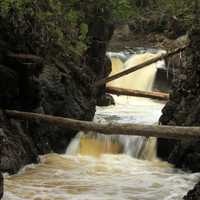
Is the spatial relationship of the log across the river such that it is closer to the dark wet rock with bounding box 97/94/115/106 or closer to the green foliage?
the green foliage

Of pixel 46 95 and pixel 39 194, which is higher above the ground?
pixel 46 95

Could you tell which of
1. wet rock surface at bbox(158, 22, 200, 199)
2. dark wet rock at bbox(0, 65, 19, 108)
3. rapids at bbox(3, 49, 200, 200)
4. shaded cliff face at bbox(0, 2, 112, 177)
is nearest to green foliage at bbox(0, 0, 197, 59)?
shaded cliff face at bbox(0, 2, 112, 177)

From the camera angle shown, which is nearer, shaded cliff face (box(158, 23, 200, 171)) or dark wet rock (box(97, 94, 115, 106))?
shaded cliff face (box(158, 23, 200, 171))

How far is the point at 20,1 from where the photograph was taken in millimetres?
8883

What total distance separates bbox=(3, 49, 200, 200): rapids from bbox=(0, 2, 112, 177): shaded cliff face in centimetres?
37

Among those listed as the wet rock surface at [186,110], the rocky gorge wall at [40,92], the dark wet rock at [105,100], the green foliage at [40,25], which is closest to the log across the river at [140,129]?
the rocky gorge wall at [40,92]

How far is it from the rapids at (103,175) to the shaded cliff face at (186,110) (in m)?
0.27

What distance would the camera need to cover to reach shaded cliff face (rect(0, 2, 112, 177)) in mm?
A: 9789

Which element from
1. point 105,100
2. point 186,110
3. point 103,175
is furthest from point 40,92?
point 105,100

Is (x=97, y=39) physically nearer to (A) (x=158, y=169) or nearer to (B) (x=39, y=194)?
(A) (x=158, y=169)

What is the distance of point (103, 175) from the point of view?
10008 millimetres

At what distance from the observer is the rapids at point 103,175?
8.35 m

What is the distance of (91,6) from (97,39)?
9.25 ft

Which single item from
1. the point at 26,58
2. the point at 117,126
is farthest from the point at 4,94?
the point at 117,126
